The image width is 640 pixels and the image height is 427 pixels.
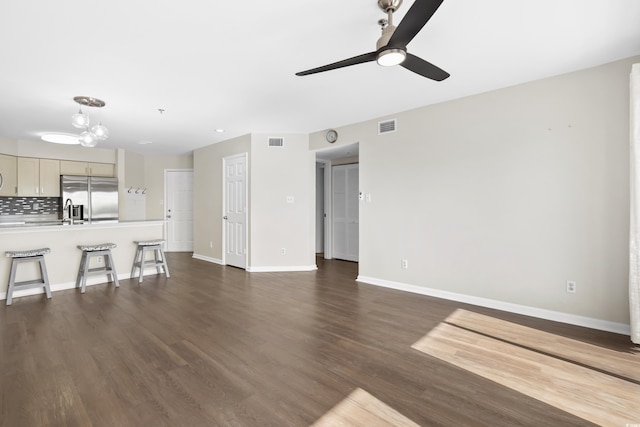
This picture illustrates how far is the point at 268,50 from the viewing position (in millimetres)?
2605

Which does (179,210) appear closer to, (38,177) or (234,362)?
(38,177)

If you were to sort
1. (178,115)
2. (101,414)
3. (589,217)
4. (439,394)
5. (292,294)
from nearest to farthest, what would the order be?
(101,414)
(439,394)
(589,217)
(292,294)
(178,115)

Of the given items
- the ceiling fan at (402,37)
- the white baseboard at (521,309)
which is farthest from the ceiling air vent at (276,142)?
the ceiling fan at (402,37)

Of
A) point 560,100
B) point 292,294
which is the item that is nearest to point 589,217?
point 560,100

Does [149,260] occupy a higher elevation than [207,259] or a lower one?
higher

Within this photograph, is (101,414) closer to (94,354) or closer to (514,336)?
(94,354)

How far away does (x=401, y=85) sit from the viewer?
338 centimetres

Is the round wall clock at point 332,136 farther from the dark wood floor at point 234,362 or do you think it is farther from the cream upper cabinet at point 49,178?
the cream upper cabinet at point 49,178

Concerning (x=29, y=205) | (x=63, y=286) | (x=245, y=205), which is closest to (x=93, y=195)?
(x=29, y=205)

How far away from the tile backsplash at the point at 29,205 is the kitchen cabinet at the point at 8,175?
34cm

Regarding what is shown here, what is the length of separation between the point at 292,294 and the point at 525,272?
2.83 meters

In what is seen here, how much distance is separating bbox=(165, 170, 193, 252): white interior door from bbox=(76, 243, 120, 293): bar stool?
129 inches

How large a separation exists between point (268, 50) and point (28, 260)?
13.1ft

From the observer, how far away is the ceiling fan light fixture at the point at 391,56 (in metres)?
1.94
